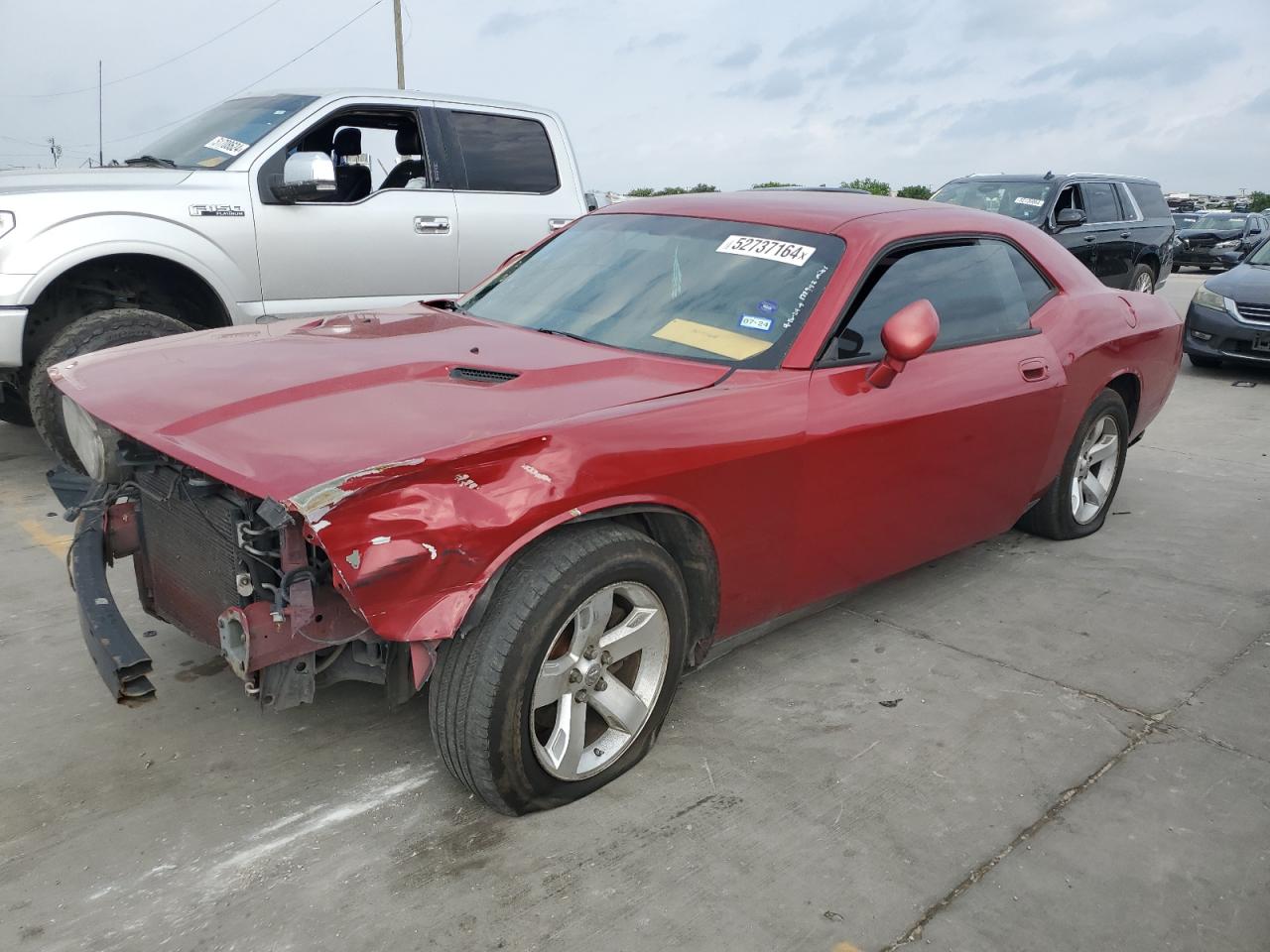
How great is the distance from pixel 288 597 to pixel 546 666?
636 mm

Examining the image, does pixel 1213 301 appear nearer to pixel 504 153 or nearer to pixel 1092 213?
pixel 1092 213

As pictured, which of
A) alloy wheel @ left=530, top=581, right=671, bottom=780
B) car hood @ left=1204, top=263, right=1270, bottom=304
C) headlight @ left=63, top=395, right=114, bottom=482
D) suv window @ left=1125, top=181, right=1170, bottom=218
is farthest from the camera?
suv window @ left=1125, top=181, right=1170, bottom=218

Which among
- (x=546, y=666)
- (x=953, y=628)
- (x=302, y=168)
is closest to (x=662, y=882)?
(x=546, y=666)

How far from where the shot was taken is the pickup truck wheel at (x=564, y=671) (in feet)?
8.10

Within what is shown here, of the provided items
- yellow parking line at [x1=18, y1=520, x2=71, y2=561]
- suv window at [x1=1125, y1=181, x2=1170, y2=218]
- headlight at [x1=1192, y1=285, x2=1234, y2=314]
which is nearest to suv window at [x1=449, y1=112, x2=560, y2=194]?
yellow parking line at [x1=18, y1=520, x2=71, y2=561]

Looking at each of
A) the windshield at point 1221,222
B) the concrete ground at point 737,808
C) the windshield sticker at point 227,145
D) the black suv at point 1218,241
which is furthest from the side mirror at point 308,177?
the windshield at point 1221,222

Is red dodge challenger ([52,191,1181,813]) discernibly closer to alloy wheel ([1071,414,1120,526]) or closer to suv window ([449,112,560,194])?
alloy wheel ([1071,414,1120,526])

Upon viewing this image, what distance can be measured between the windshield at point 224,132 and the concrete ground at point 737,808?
2.70 meters

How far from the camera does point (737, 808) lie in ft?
9.11

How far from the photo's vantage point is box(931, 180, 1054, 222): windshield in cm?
1177

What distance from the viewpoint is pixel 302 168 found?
17.7ft

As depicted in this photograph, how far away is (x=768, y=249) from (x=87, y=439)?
7.09ft

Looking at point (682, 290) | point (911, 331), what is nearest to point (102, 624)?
point (682, 290)

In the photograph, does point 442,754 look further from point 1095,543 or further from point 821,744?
point 1095,543
